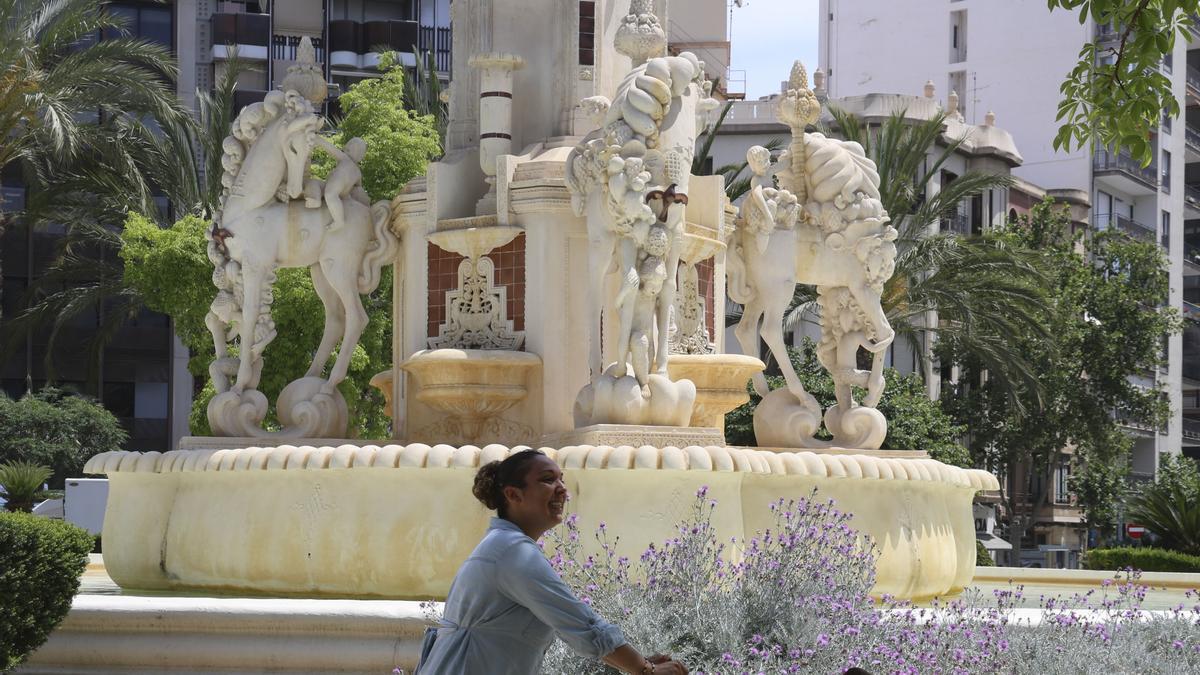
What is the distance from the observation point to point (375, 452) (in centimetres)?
1182

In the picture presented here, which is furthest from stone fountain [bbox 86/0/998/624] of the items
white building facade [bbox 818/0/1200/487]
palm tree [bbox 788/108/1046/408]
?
white building facade [bbox 818/0/1200/487]

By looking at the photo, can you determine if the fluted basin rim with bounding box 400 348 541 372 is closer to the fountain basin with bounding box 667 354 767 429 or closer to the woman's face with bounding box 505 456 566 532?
the fountain basin with bounding box 667 354 767 429

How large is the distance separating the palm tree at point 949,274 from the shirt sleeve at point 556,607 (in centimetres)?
2838

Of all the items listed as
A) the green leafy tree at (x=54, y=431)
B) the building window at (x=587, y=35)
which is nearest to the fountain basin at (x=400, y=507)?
the building window at (x=587, y=35)

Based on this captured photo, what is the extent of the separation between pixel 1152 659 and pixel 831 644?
1699mm

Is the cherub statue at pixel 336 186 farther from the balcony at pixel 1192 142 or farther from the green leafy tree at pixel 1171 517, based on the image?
the balcony at pixel 1192 142

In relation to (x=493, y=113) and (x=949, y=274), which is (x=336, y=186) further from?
(x=949, y=274)

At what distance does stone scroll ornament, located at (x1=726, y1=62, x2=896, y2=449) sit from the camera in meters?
14.3

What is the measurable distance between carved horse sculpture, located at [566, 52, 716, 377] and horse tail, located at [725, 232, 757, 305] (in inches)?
64.3

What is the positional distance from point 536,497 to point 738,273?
8.67 m

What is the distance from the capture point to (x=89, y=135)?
35.7 metres

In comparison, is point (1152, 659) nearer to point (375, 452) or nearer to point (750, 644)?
point (750, 644)

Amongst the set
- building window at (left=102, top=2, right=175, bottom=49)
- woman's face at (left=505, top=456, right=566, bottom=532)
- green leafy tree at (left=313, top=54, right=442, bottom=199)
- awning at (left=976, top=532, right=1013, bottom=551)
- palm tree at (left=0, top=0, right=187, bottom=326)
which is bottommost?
awning at (left=976, top=532, right=1013, bottom=551)

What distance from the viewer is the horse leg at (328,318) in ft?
47.6
